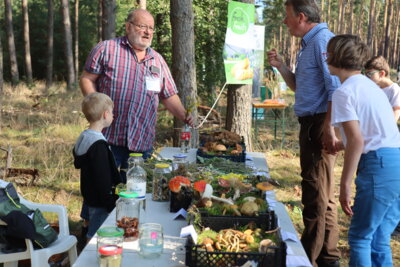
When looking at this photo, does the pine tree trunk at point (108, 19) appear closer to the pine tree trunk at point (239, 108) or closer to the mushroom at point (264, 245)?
the pine tree trunk at point (239, 108)

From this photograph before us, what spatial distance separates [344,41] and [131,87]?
180cm

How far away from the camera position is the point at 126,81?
12.6ft

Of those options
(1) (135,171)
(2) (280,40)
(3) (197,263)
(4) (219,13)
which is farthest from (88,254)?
(2) (280,40)

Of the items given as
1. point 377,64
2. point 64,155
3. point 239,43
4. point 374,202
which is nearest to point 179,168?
point 374,202

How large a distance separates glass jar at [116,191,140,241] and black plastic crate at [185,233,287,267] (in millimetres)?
420

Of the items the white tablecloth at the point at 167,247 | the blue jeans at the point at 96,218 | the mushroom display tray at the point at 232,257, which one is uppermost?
the mushroom display tray at the point at 232,257

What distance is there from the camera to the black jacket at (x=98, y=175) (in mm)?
2998

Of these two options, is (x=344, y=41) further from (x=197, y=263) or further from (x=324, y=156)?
(x=197, y=263)

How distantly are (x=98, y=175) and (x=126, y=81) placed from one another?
3.56 ft

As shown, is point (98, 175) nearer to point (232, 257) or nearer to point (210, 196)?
point (210, 196)

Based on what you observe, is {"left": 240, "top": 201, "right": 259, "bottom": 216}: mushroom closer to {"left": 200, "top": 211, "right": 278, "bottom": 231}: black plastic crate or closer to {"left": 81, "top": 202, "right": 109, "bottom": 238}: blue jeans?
{"left": 200, "top": 211, "right": 278, "bottom": 231}: black plastic crate

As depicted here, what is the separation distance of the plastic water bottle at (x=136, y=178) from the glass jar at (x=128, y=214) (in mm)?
145

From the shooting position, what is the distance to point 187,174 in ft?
9.20

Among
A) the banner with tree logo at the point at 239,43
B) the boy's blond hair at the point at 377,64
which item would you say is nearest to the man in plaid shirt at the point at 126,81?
the boy's blond hair at the point at 377,64
